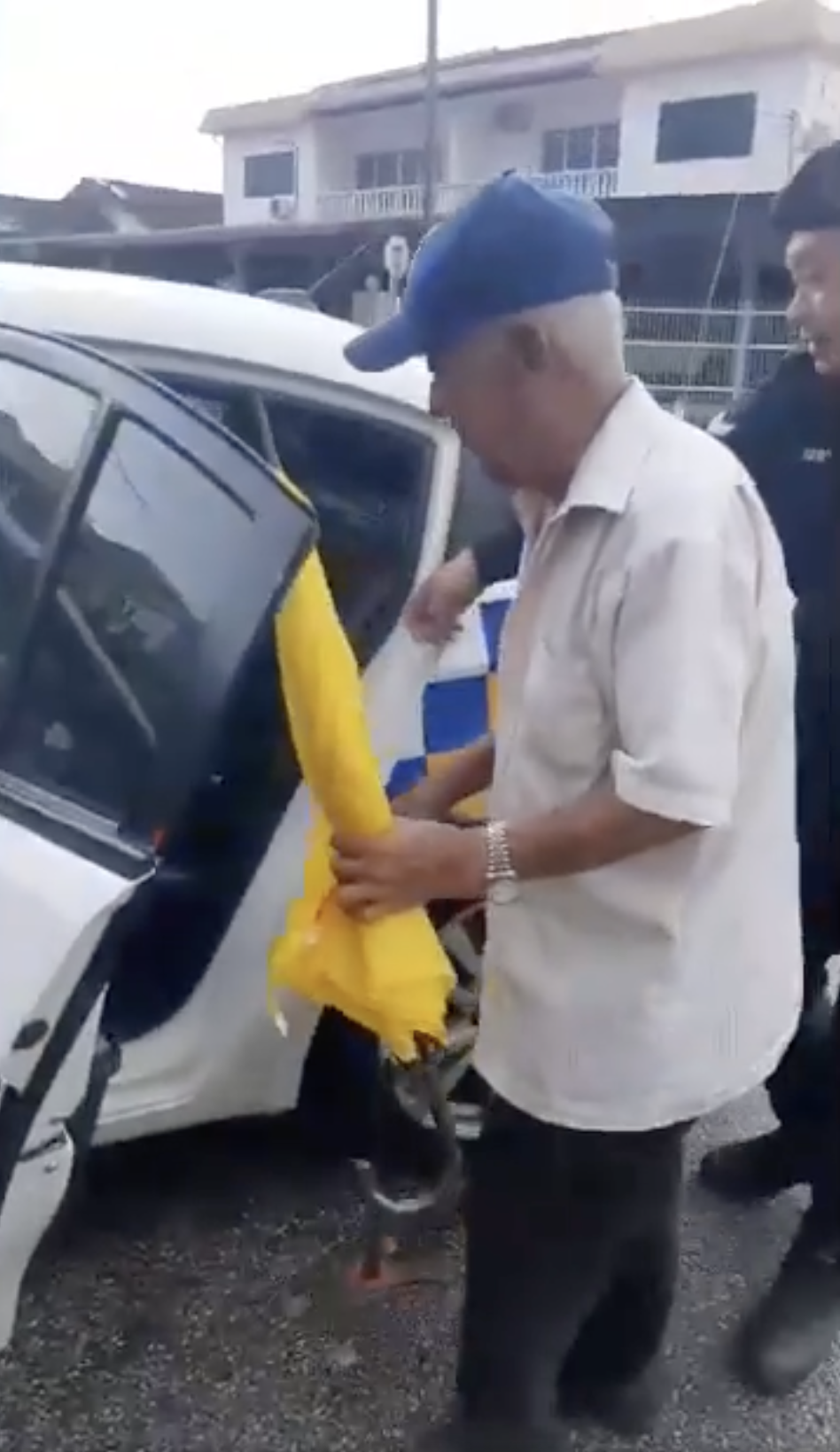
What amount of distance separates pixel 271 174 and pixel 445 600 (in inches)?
900

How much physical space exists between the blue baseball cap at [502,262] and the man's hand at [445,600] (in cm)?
65

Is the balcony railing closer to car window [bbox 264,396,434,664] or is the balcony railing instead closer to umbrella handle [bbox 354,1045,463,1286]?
car window [bbox 264,396,434,664]

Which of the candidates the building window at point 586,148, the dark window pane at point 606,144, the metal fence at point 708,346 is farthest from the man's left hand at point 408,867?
the dark window pane at point 606,144

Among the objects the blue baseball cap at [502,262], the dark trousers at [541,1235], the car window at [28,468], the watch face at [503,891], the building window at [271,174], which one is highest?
the building window at [271,174]

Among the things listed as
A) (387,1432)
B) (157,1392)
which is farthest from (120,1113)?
(387,1432)

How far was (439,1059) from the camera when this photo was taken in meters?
2.31

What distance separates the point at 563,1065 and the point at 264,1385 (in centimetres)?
94

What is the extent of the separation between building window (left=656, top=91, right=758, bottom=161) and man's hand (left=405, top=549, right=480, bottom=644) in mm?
15238

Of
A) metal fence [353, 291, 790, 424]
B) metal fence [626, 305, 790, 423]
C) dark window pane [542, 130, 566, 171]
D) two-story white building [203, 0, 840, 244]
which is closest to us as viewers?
metal fence [353, 291, 790, 424]

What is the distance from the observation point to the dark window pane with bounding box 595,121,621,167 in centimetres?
1920

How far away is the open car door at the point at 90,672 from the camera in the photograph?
1.46 meters

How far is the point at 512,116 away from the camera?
20203 millimetres

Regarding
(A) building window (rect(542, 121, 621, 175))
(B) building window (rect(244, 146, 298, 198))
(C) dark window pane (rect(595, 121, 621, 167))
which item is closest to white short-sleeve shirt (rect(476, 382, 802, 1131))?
(A) building window (rect(542, 121, 621, 175))

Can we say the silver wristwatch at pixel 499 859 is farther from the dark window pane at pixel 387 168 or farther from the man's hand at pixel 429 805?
the dark window pane at pixel 387 168
